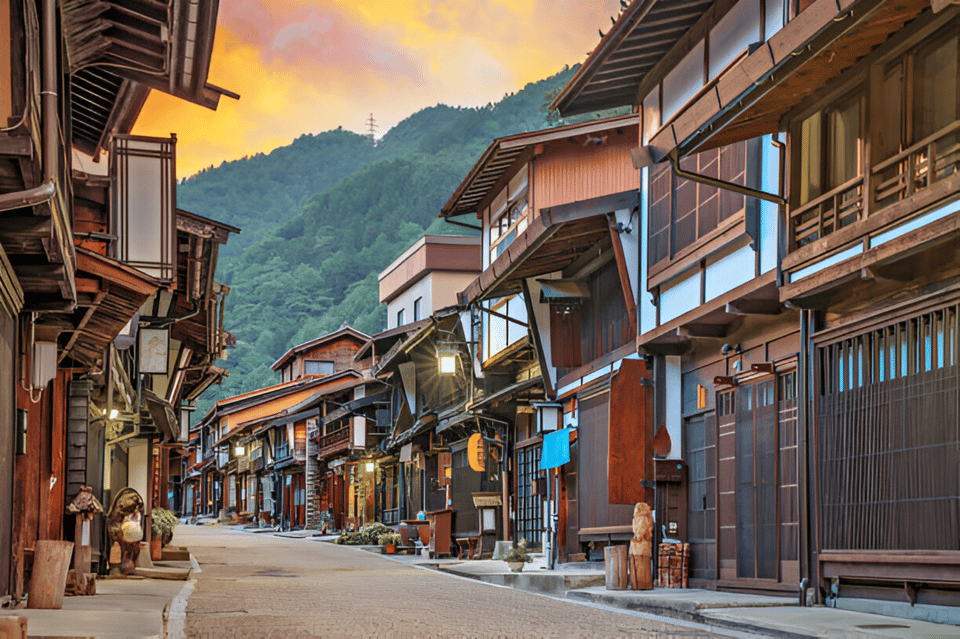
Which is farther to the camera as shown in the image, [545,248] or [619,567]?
[545,248]

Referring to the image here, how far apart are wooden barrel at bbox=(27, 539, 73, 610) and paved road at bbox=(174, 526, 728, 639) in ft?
5.27

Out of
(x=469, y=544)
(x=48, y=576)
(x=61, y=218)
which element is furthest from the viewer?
(x=469, y=544)

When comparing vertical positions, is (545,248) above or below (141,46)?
below

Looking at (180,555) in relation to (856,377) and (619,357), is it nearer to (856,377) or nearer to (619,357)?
(619,357)

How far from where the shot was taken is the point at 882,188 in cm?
1359

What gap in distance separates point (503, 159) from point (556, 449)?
726 cm

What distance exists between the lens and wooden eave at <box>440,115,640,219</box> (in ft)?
86.3

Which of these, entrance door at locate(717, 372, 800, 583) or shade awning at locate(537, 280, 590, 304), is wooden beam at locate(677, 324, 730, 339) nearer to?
entrance door at locate(717, 372, 800, 583)

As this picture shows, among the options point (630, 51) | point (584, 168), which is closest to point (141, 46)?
point (630, 51)

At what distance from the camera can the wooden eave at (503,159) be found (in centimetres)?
2630

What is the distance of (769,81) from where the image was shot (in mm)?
13648

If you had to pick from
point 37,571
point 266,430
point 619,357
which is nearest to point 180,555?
point 619,357

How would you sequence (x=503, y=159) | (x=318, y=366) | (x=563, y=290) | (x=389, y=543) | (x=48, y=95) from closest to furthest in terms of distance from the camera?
(x=48, y=95) < (x=563, y=290) < (x=503, y=159) < (x=389, y=543) < (x=318, y=366)

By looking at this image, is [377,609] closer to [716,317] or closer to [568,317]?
[716,317]
